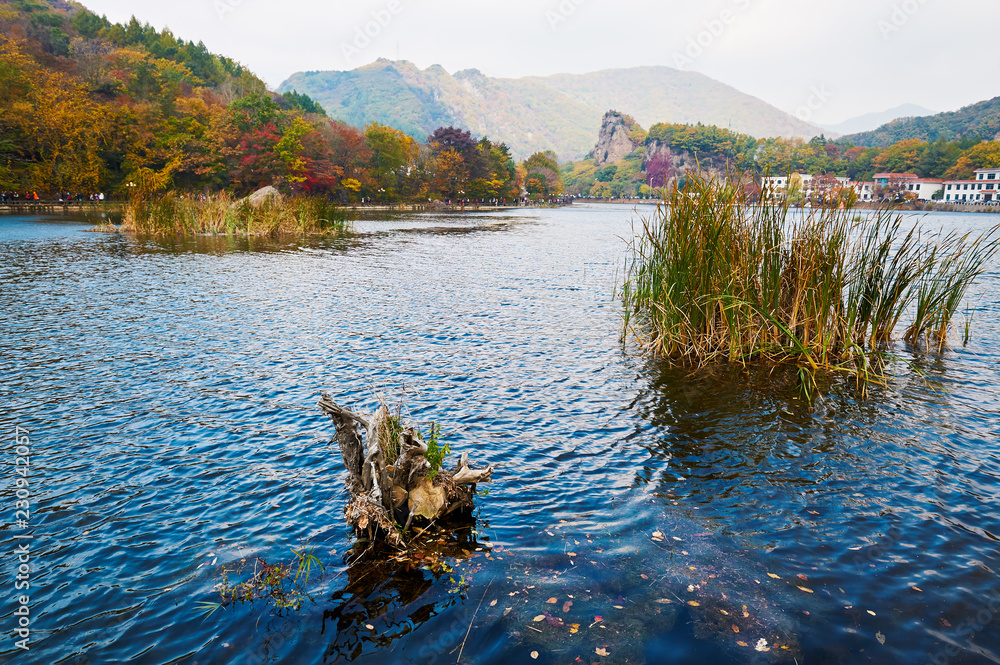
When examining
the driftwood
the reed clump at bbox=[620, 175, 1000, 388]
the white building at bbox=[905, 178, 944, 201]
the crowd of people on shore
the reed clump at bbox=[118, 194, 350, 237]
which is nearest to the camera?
the driftwood

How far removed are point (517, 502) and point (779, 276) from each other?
Answer: 227 inches

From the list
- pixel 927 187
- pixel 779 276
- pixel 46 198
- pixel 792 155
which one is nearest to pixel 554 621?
pixel 779 276

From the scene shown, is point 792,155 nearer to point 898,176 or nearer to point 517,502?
point 898,176

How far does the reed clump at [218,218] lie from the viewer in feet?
93.5

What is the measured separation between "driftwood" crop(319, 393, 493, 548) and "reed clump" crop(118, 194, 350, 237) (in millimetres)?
27957

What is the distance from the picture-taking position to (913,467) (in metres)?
5.84

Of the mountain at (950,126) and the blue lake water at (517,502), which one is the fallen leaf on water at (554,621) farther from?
the mountain at (950,126)

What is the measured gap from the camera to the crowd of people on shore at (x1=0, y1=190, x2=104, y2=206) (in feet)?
158

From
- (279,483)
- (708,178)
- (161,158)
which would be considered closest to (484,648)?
(279,483)

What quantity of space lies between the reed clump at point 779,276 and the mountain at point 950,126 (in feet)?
511

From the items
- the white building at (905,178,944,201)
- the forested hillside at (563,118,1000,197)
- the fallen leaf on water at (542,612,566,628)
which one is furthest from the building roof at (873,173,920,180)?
the fallen leaf on water at (542,612,566,628)

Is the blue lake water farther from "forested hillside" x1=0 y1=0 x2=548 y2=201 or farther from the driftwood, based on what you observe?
"forested hillside" x1=0 y1=0 x2=548 y2=201

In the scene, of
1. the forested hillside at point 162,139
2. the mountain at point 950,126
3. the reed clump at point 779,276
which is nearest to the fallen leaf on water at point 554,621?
the reed clump at point 779,276

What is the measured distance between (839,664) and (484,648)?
2179mm
